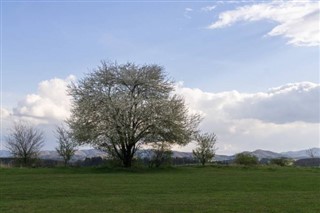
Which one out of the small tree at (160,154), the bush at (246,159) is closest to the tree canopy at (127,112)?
the small tree at (160,154)

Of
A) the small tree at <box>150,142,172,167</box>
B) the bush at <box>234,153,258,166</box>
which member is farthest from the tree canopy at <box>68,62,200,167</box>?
the bush at <box>234,153,258,166</box>

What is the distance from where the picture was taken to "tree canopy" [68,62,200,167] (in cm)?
4853

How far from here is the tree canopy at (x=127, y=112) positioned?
48531 mm

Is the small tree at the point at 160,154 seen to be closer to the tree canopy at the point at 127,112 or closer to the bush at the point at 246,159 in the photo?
the tree canopy at the point at 127,112

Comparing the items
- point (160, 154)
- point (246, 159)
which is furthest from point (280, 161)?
point (160, 154)

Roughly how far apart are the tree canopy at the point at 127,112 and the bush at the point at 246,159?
13.3 m

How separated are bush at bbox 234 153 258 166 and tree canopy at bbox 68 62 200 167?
43.6 ft

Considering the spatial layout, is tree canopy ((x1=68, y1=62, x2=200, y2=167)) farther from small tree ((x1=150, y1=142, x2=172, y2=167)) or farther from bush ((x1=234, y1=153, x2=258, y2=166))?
bush ((x1=234, y1=153, x2=258, y2=166))

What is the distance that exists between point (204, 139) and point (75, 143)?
61.8 ft

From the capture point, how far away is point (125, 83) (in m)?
50.1

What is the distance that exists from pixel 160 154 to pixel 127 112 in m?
7.09

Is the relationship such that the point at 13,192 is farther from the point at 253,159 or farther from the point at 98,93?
the point at 253,159

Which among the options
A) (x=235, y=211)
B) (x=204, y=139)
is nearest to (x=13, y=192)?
(x=235, y=211)

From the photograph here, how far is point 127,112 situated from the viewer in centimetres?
4856
